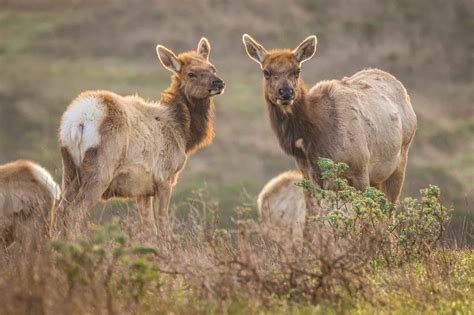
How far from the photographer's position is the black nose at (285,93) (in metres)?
11.9

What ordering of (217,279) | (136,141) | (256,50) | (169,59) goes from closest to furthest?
(217,279)
(136,141)
(256,50)
(169,59)

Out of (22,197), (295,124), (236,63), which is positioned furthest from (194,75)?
(236,63)

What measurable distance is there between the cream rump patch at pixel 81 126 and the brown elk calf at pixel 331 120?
1898 mm

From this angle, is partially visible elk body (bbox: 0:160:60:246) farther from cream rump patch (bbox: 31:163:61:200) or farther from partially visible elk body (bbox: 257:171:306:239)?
partially visible elk body (bbox: 257:171:306:239)

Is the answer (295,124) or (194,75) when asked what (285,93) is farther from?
(194,75)

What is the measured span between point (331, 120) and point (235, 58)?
23922 millimetres

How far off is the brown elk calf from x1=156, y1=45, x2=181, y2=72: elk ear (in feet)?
4.11

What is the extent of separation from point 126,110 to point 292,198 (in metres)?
5.24

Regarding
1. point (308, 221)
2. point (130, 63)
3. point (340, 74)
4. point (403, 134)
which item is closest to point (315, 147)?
point (403, 134)

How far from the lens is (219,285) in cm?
826

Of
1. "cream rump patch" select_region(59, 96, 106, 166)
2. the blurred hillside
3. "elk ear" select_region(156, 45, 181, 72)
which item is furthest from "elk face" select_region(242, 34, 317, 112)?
the blurred hillside

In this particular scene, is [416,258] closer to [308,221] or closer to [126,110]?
[308,221]

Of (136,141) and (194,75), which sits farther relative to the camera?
(194,75)

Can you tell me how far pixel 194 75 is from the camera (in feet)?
44.8
